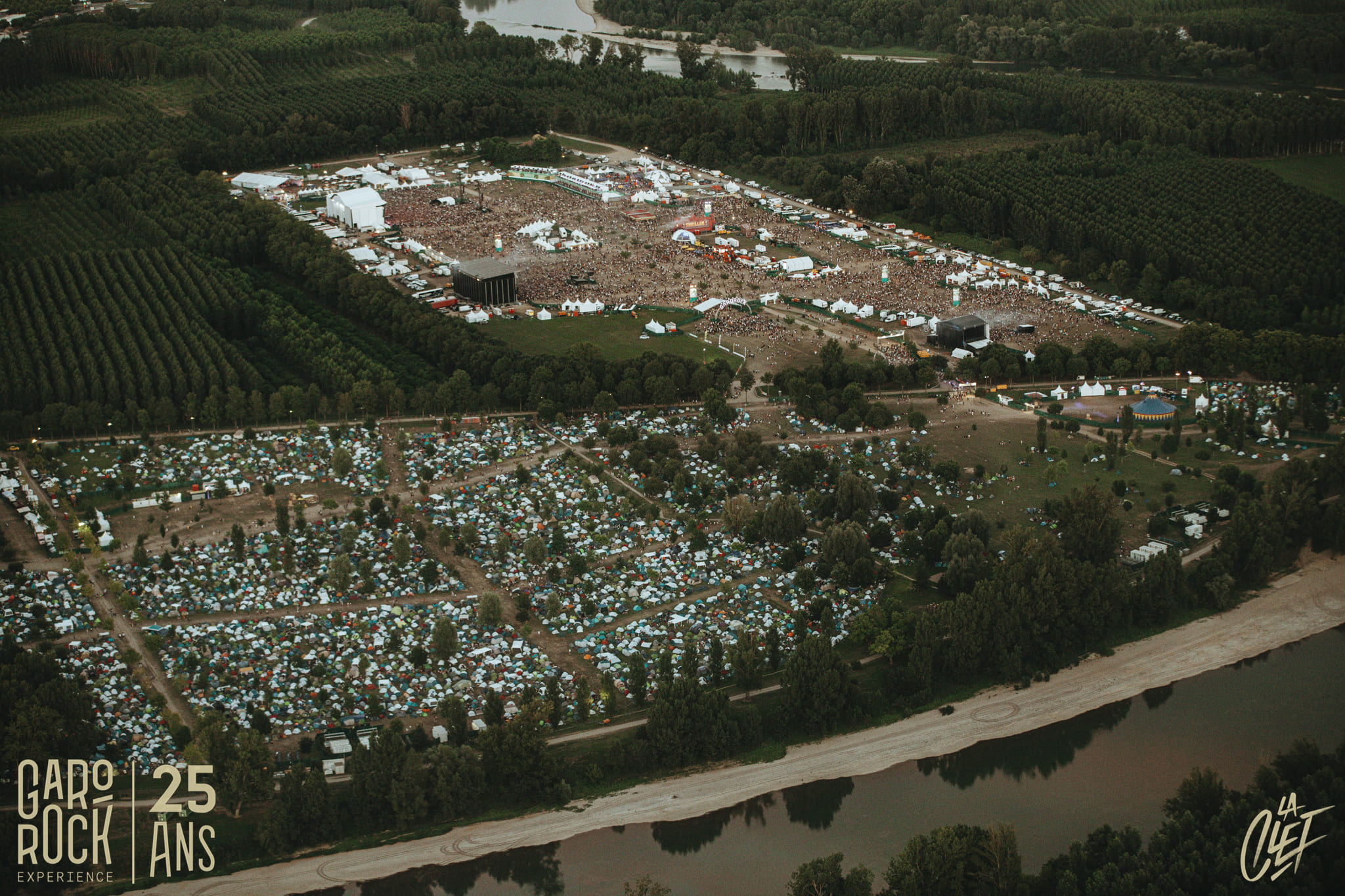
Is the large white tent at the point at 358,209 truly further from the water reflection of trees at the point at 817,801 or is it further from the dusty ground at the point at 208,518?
the water reflection of trees at the point at 817,801

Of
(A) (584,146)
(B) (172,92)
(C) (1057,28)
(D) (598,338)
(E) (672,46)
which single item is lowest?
(D) (598,338)

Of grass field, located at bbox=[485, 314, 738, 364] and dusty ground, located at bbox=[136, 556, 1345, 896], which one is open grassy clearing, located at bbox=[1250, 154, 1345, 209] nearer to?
grass field, located at bbox=[485, 314, 738, 364]

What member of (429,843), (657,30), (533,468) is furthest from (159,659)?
(657,30)

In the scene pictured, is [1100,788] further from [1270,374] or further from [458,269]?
[458,269]

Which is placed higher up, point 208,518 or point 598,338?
point 598,338

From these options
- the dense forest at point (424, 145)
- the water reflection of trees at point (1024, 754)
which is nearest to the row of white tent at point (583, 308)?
the dense forest at point (424, 145)

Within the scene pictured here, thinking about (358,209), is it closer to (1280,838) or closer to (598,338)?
(598,338)

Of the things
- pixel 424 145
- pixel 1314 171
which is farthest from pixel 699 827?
pixel 424 145
